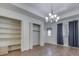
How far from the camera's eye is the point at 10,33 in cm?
399

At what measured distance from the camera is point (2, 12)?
292 centimetres

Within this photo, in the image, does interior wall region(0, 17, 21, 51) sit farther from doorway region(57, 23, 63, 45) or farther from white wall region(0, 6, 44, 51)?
doorway region(57, 23, 63, 45)

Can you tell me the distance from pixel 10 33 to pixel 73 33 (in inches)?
160

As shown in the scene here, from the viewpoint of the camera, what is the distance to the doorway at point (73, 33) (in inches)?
175

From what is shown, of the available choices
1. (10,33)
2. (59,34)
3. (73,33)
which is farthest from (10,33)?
(73,33)

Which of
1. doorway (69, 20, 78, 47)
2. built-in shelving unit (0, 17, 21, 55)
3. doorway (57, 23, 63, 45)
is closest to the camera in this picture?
built-in shelving unit (0, 17, 21, 55)

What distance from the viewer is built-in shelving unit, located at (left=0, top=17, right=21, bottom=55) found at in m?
3.54

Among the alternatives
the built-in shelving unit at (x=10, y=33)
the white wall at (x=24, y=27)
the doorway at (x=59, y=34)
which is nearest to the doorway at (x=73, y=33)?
the doorway at (x=59, y=34)

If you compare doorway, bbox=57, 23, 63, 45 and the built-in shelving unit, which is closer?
the built-in shelving unit

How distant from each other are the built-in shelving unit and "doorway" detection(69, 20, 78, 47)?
11.8ft

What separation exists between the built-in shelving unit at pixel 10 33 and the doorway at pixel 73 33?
361 cm

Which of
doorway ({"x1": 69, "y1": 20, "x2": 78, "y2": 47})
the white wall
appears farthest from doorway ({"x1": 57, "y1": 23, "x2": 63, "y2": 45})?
the white wall

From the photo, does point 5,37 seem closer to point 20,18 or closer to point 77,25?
point 20,18

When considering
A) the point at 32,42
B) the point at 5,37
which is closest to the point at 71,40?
the point at 32,42
